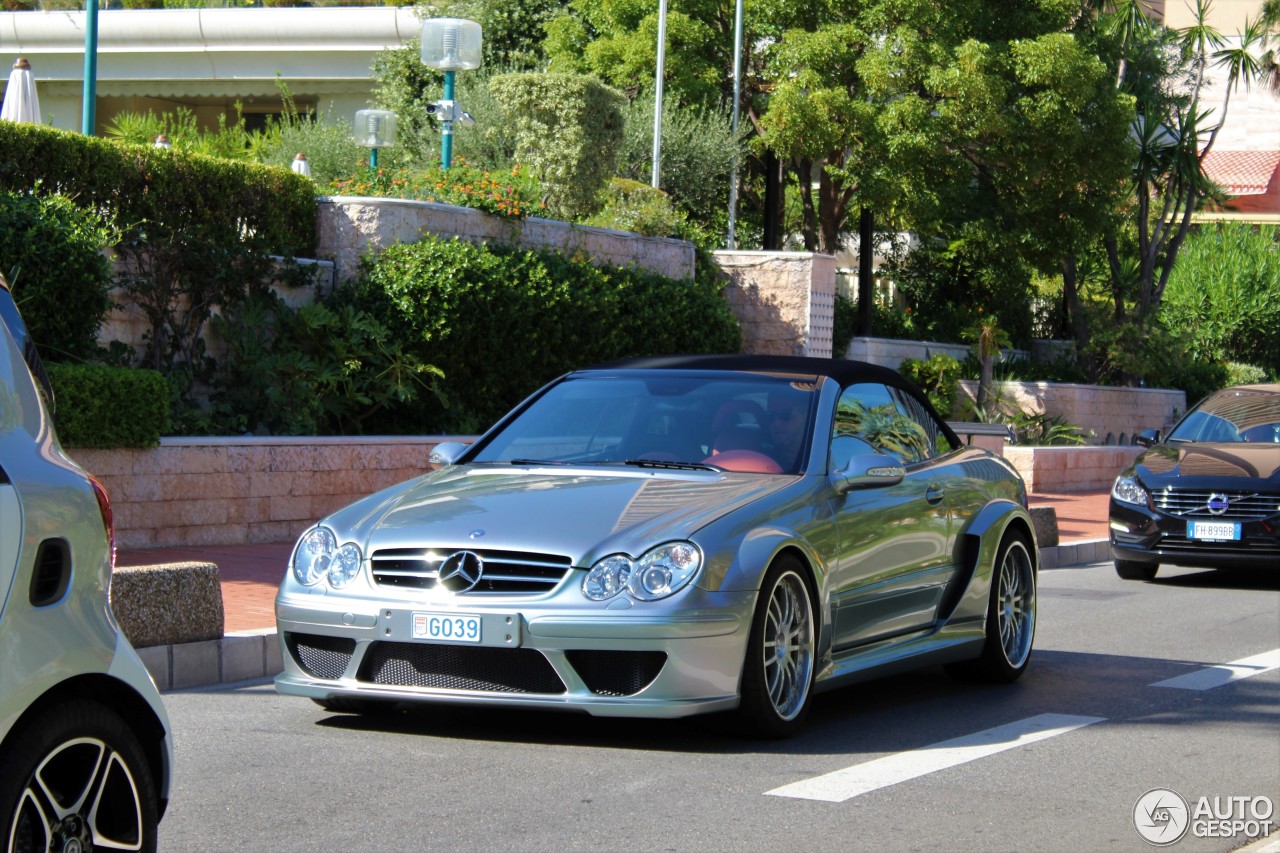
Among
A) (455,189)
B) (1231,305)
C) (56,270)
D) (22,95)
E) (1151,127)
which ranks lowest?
(56,270)

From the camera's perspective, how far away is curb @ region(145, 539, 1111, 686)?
8148 millimetres

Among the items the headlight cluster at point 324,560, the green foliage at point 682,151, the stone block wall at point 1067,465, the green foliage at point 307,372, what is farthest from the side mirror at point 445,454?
the green foliage at point 682,151

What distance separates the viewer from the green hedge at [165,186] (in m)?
13.4

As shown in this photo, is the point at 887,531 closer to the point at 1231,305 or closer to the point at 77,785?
the point at 77,785

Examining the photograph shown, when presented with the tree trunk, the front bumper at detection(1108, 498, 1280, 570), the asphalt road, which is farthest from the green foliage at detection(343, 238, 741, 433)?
the tree trunk

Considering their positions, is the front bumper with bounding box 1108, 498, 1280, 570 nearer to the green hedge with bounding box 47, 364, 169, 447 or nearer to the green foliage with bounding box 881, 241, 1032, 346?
the green hedge with bounding box 47, 364, 169, 447

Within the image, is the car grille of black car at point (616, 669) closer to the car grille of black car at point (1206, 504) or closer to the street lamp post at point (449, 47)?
the car grille of black car at point (1206, 504)

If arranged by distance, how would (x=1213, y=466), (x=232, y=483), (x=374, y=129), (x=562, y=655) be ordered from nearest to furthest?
(x=562, y=655) < (x=232, y=483) < (x=1213, y=466) < (x=374, y=129)

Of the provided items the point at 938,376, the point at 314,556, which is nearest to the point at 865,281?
the point at 938,376

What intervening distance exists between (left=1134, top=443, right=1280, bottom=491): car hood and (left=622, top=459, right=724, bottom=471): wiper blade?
7.66 meters

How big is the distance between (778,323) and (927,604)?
15.8 metres

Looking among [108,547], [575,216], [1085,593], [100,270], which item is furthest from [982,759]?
[575,216]

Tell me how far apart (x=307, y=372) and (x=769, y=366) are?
751 cm

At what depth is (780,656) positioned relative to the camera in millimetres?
6906
